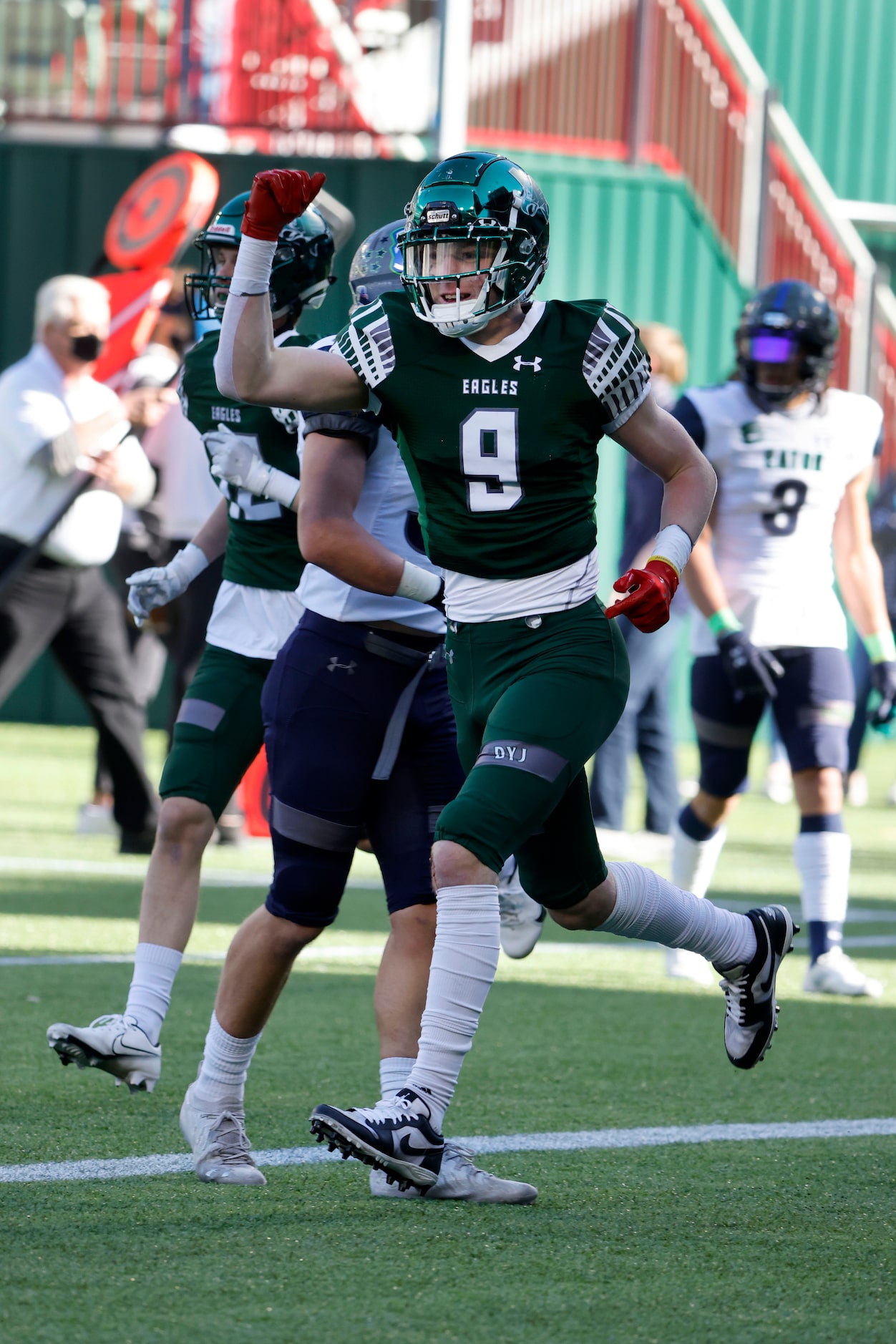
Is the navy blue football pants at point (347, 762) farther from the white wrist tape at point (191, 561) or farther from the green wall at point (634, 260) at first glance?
the green wall at point (634, 260)

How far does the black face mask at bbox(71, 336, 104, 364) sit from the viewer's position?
852cm

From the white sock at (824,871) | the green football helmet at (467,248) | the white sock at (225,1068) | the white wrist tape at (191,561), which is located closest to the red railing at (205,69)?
the white sock at (824,871)

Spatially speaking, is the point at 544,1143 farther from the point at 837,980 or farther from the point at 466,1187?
the point at 837,980

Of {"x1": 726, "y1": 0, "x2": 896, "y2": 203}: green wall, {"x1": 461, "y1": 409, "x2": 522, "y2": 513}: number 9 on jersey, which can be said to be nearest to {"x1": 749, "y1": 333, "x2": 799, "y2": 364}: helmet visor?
{"x1": 461, "y1": 409, "x2": 522, "y2": 513}: number 9 on jersey

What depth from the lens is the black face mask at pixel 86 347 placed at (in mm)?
8516

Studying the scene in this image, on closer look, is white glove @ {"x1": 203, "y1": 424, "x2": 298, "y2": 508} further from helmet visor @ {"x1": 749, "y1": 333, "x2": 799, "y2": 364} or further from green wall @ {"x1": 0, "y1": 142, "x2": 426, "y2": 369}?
green wall @ {"x1": 0, "y1": 142, "x2": 426, "y2": 369}

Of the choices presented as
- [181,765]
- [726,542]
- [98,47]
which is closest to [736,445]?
[726,542]

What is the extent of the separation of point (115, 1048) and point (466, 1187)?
812 mm

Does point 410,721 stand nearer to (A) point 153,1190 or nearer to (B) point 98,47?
(A) point 153,1190

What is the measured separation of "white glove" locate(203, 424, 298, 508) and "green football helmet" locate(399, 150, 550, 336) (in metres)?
0.72

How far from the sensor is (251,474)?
446 cm

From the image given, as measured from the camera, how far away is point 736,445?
653cm

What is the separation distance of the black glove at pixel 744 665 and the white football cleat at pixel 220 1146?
2751 mm

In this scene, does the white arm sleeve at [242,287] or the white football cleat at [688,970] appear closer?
the white arm sleeve at [242,287]
